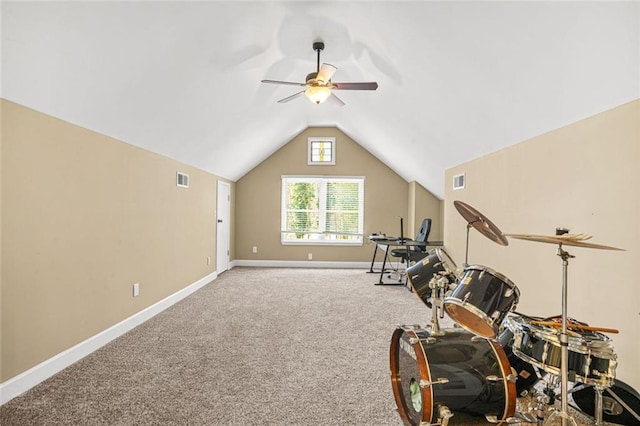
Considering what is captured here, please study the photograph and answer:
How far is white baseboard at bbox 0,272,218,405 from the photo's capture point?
6.99 ft

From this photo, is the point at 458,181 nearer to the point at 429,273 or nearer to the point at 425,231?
the point at 425,231

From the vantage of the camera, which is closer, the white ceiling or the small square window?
the white ceiling

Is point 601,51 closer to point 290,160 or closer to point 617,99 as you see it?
point 617,99

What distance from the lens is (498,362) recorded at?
5.25ft

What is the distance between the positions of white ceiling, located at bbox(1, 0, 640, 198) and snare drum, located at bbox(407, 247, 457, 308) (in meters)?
1.37

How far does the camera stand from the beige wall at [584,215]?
1.91 meters

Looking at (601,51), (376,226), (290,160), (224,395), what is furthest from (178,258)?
(601,51)

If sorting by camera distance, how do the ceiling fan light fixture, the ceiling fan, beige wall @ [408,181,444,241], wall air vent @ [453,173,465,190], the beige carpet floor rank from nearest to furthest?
the beige carpet floor
the ceiling fan
the ceiling fan light fixture
wall air vent @ [453,173,465,190]
beige wall @ [408,181,444,241]

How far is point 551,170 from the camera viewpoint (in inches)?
103

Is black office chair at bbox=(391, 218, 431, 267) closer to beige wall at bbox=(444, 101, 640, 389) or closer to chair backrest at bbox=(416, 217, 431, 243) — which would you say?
chair backrest at bbox=(416, 217, 431, 243)

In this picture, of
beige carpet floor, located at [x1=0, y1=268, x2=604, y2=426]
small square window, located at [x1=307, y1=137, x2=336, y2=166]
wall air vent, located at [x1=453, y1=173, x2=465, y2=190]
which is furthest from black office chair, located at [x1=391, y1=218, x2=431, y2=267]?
small square window, located at [x1=307, y1=137, x2=336, y2=166]

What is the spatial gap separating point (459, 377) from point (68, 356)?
2.81 m

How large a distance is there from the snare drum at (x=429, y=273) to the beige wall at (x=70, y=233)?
2.58 meters

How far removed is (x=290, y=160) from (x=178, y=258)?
11.5ft
